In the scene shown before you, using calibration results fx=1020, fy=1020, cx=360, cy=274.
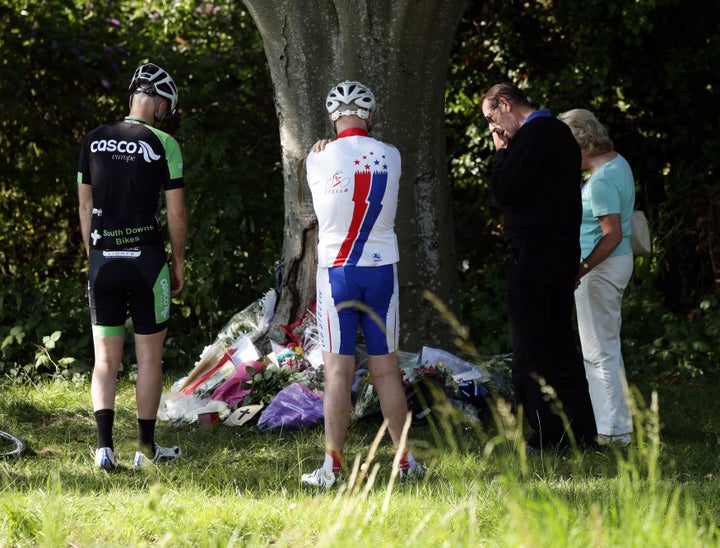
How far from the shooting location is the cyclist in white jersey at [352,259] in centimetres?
459

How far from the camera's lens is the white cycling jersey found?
15.0 ft

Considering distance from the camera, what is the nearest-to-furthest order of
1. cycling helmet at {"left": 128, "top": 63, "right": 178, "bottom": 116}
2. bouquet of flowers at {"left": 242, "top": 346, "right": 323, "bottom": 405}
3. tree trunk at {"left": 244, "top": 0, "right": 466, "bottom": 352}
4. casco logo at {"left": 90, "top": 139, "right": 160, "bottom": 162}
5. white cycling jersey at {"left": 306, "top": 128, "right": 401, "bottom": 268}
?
white cycling jersey at {"left": 306, "top": 128, "right": 401, "bottom": 268}
casco logo at {"left": 90, "top": 139, "right": 160, "bottom": 162}
cycling helmet at {"left": 128, "top": 63, "right": 178, "bottom": 116}
bouquet of flowers at {"left": 242, "top": 346, "right": 323, "bottom": 405}
tree trunk at {"left": 244, "top": 0, "right": 466, "bottom": 352}

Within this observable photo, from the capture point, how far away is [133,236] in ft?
16.7

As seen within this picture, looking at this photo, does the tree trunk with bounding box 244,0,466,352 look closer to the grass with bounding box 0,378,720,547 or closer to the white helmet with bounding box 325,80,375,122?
the grass with bounding box 0,378,720,547

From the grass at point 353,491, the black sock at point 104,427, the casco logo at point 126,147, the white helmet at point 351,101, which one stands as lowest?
the grass at point 353,491

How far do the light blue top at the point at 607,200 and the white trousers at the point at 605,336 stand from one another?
0.12 m

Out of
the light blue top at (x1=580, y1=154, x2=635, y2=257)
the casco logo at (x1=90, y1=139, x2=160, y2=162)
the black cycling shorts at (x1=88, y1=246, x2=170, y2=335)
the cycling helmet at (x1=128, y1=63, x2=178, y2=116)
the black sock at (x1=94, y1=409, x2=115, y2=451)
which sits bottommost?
the black sock at (x1=94, y1=409, x2=115, y2=451)

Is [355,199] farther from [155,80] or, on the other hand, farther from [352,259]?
[155,80]

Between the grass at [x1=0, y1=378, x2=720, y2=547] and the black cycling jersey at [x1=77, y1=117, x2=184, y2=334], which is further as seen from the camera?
the black cycling jersey at [x1=77, y1=117, x2=184, y2=334]

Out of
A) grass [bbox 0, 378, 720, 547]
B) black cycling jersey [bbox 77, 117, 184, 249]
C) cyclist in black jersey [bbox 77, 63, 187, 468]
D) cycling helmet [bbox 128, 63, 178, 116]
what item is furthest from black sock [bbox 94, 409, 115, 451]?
cycling helmet [bbox 128, 63, 178, 116]

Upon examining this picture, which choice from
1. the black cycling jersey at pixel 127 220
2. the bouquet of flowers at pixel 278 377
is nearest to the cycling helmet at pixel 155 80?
the black cycling jersey at pixel 127 220

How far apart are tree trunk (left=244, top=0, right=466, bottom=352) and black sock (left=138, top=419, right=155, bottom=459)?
152cm

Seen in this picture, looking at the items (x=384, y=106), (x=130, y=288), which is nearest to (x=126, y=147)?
(x=130, y=288)

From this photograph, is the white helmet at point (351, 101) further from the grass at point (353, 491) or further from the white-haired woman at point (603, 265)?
the grass at point (353, 491)
